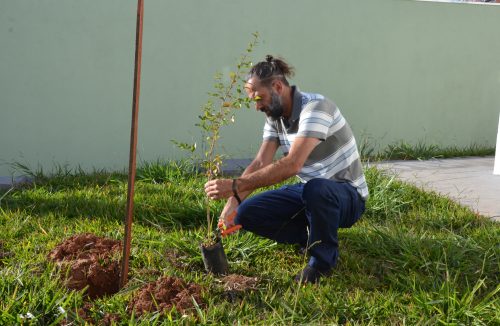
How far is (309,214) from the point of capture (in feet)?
11.7

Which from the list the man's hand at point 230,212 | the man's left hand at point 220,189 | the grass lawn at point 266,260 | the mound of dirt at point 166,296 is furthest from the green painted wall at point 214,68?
the mound of dirt at point 166,296

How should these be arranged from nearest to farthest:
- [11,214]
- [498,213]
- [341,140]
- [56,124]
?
[341,140] < [11,214] < [498,213] < [56,124]

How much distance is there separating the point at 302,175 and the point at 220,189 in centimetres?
78

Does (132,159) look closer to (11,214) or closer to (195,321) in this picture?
(195,321)

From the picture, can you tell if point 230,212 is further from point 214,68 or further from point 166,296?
point 214,68

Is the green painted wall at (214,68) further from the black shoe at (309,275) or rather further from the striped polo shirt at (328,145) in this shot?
the black shoe at (309,275)

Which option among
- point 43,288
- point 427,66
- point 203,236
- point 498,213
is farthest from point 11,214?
point 427,66

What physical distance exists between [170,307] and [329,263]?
0.93 meters

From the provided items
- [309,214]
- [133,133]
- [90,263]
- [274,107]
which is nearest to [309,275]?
[309,214]

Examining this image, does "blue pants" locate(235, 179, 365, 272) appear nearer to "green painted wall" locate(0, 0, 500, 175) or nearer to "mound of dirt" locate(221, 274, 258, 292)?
"mound of dirt" locate(221, 274, 258, 292)

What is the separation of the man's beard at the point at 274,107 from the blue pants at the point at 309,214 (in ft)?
1.41

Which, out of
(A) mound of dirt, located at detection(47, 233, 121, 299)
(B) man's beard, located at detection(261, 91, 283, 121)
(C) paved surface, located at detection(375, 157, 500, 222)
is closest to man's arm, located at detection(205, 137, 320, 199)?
(B) man's beard, located at detection(261, 91, 283, 121)

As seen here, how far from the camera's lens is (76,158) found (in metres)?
6.56

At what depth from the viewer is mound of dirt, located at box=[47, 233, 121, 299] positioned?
324 centimetres
